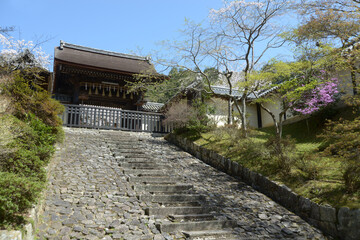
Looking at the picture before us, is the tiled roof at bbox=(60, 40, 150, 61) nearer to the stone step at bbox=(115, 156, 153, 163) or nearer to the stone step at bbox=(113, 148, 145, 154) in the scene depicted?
the stone step at bbox=(113, 148, 145, 154)

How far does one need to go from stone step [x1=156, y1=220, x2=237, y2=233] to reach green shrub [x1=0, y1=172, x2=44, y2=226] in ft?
7.90

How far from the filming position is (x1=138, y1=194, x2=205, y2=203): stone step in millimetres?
6496

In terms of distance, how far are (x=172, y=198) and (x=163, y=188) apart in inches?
26.7

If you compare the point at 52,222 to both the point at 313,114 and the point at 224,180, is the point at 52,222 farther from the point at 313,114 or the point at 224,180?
the point at 313,114

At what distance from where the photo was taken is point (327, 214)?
19.4 ft

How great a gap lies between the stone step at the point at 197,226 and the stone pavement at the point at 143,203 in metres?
0.02

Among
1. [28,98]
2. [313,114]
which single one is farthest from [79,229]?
[313,114]

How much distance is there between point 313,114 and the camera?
15.1m

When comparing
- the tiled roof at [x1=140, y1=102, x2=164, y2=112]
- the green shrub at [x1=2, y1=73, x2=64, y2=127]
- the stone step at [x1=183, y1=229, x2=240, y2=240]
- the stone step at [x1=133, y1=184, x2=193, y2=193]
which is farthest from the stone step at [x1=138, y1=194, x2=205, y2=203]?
the tiled roof at [x1=140, y1=102, x2=164, y2=112]

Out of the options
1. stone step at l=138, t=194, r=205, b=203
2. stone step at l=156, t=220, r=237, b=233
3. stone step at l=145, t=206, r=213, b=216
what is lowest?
stone step at l=156, t=220, r=237, b=233

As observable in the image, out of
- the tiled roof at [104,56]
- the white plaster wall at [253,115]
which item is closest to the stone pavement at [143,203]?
the tiled roof at [104,56]

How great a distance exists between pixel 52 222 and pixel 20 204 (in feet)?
3.13

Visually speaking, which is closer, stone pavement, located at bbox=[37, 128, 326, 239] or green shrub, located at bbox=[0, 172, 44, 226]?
green shrub, located at bbox=[0, 172, 44, 226]

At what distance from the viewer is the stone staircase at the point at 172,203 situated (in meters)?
5.44
